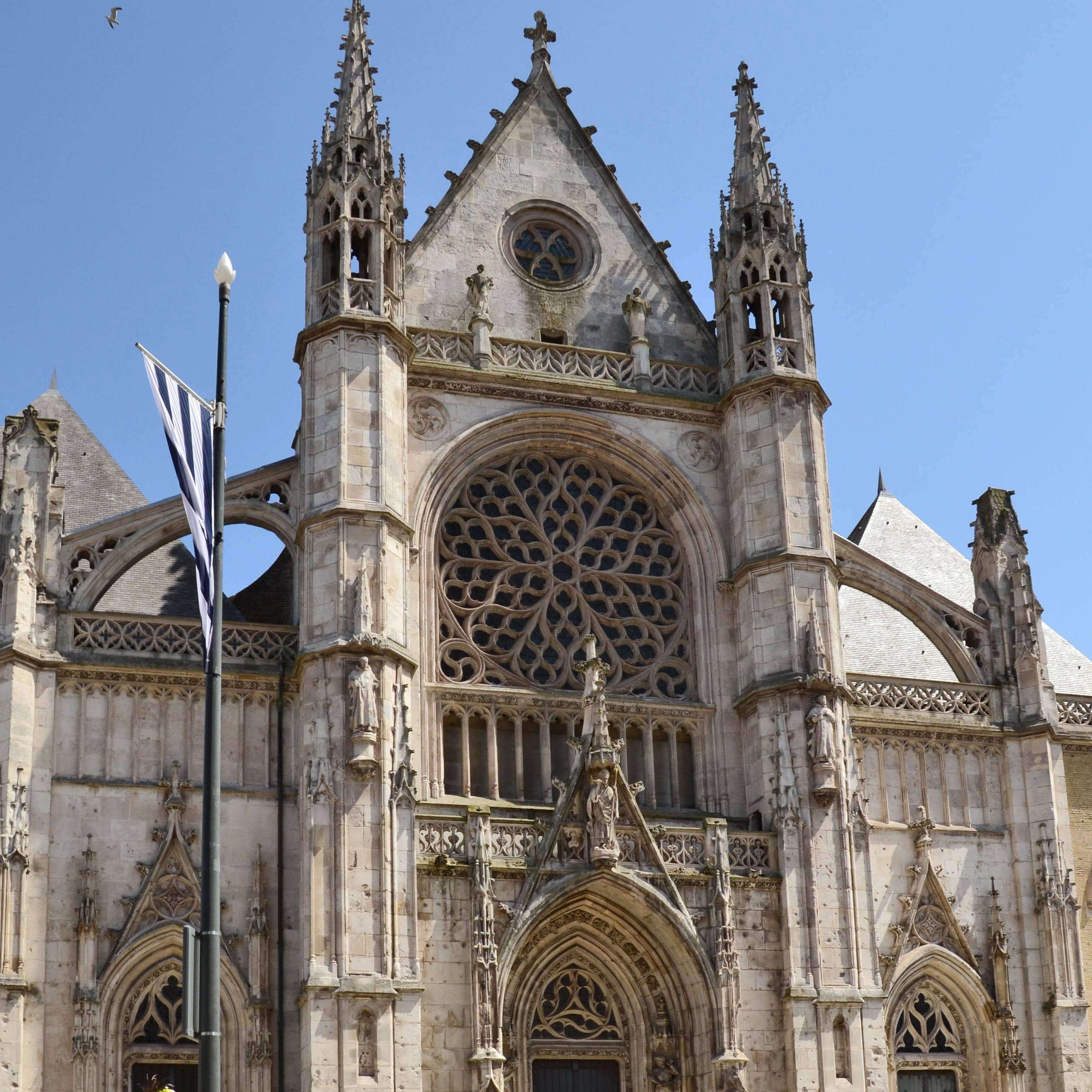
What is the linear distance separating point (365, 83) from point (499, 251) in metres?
3.26

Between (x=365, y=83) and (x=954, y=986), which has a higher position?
(x=365, y=83)

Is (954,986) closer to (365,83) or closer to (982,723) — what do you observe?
(982,723)

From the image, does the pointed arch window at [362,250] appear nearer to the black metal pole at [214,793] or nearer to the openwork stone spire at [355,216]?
the openwork stone spire at [355,216]

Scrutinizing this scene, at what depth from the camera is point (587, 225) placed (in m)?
30.2

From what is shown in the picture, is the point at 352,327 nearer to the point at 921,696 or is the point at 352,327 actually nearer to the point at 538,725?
the point at 538,725

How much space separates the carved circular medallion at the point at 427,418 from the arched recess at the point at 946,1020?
32.9 ft

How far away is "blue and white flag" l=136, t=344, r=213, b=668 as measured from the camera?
16219mm

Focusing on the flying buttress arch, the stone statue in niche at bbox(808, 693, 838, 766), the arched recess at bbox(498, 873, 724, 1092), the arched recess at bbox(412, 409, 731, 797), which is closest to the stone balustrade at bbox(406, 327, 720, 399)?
the arched recess at bbox(412, 409, 731, 797)

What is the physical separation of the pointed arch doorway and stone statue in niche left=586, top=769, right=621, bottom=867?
9.00 ft

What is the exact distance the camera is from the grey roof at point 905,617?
105 ft

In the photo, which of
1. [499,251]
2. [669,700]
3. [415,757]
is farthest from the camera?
[499,251]

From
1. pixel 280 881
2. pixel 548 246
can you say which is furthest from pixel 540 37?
pixel 280 881

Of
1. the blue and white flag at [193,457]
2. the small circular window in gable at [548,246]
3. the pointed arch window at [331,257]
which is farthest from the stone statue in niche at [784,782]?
the blue and white flag at [193,457]

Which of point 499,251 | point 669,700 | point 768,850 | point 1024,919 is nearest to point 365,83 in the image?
point 499,251
